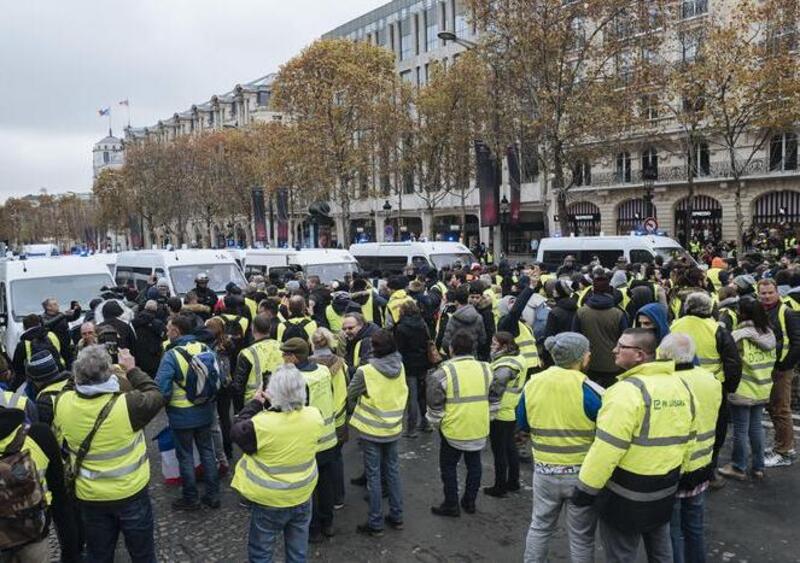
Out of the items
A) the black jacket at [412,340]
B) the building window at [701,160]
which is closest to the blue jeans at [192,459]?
the black jacket at [412,340]

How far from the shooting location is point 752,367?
5.97 metres

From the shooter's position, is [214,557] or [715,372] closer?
[214,557]

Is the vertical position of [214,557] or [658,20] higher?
[658,20]

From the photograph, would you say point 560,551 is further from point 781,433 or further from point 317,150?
point 317,150

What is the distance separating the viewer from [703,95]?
26.3m

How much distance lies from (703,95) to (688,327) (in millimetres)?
24119

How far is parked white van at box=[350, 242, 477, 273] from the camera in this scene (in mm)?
19422

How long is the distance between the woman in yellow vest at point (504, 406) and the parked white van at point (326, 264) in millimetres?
11079

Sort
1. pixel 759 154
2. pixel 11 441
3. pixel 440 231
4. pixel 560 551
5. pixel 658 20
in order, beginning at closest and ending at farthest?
1. pixel 11 441
2. pixel 560 551
3. pixel 658 20
4. pixel 759 154
5. pixel 440 231

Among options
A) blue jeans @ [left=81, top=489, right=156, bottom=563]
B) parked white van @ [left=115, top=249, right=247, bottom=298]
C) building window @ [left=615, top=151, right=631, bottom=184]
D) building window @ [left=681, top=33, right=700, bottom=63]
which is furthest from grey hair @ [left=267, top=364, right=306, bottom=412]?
building window @ [left=615, top=151, right=631, bottom=184]

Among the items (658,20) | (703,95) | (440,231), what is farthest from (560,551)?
(440,231)

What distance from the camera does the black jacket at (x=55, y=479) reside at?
11.8 ft

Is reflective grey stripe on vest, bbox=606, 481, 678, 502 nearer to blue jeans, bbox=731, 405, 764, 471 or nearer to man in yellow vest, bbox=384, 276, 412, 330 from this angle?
blue jeans, bbox=731, 405, 764, 471

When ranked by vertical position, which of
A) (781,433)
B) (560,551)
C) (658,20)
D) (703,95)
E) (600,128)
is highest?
(658,20)
